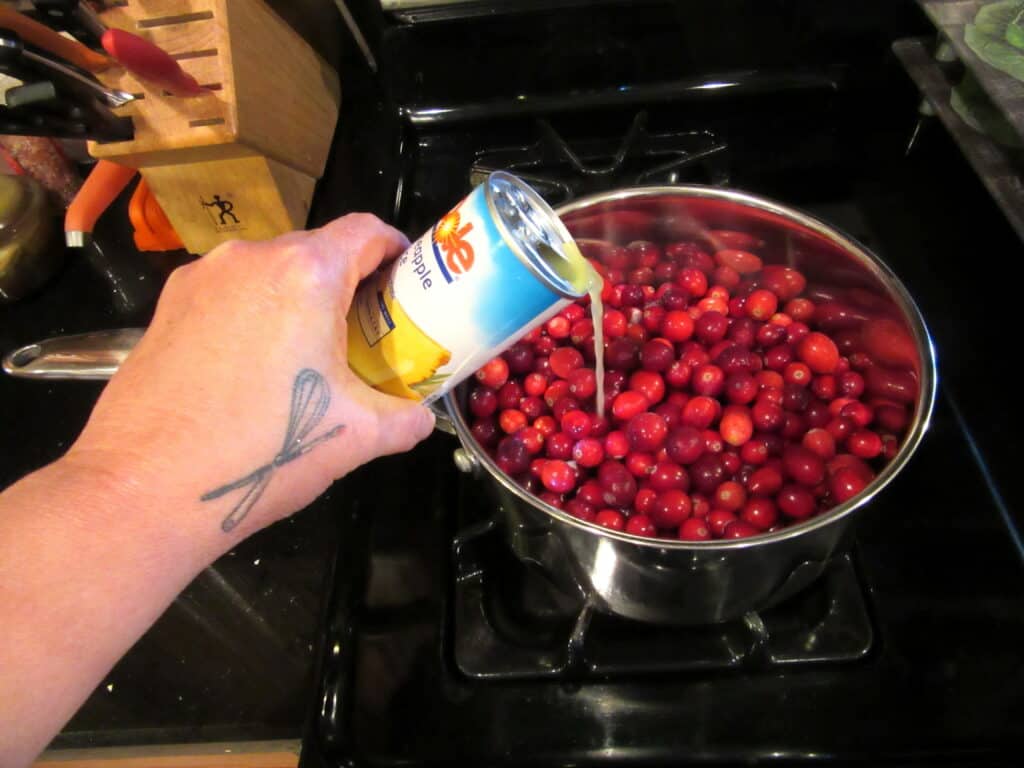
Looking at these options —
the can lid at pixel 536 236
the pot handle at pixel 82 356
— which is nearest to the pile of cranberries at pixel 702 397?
the can lid at pixel 536 236

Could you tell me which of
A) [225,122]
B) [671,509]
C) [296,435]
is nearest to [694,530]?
[671,509]

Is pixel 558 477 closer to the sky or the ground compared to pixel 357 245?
closer to the ground

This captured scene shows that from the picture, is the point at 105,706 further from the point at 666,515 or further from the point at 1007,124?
the point at 1007,124

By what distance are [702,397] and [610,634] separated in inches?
12.3

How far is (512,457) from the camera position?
34.8 inches

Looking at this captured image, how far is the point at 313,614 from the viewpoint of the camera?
86cm

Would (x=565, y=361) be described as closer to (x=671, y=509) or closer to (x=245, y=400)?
(x=671, y=509)

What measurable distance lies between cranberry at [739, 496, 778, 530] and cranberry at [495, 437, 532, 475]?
26cm

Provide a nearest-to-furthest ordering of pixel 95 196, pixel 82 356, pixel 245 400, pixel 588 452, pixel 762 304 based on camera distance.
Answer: pixel 245 400 < pixel 82 356 < pixel 588 452 < pixel 762 304 < pixel 95 196

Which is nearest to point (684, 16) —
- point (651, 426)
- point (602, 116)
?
point (602, 116)

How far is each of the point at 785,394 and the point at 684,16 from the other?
25.6 inches

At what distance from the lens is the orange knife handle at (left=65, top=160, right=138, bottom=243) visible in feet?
3.76

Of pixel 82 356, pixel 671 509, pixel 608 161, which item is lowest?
pixel 671 509

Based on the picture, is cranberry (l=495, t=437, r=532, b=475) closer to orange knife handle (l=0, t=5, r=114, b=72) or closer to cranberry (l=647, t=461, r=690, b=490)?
cranberry (l=647, t=461, r=690, b=490)
